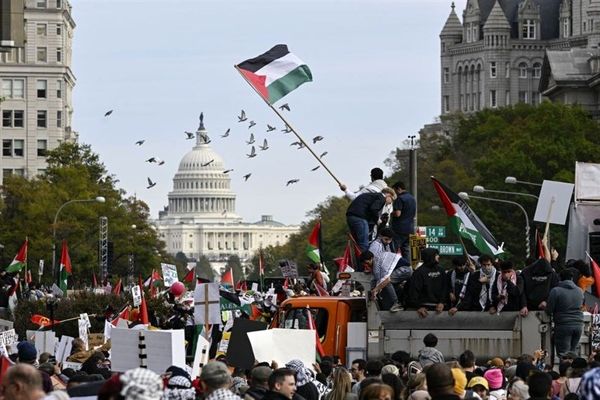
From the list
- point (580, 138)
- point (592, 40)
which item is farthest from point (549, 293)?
point (592, 40)

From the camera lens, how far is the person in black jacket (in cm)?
2642

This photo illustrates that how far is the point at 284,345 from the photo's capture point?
2103cm

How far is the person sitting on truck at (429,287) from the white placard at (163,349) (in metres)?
6.28

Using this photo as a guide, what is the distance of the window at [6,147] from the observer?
522 feet

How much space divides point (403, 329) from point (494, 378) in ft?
14.2

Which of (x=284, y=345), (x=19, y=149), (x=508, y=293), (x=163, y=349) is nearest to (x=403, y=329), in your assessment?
(x=508, y=293)

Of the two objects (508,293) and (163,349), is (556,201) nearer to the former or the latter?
(508,293)

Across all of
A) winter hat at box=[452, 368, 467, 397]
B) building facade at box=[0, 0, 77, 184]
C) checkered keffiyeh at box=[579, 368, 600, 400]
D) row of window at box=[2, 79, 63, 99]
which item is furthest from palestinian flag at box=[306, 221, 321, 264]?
row of window at box=[2, 79, 63, 99]

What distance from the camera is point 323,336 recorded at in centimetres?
2488

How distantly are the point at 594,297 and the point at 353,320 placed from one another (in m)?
3.82

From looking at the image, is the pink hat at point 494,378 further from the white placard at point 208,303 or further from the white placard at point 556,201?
the white placard at point 556,201

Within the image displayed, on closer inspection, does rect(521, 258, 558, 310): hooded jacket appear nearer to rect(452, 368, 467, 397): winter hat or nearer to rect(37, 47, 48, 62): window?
rect(452, 368, 467, 397): winter hat

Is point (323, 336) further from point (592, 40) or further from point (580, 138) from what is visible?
point (592, 40)

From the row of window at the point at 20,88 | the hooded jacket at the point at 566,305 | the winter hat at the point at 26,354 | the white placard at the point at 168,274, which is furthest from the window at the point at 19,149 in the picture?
the winter hat at the point at 26,354
